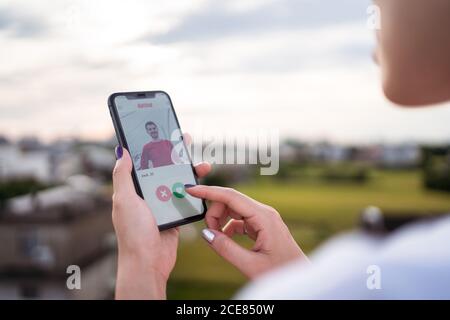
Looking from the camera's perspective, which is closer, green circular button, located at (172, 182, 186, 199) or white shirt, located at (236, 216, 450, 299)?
white shirt, located at (236, 216, 450, 299)

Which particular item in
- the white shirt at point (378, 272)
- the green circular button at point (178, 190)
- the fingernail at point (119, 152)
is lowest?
the green circular button at point (178, 190)

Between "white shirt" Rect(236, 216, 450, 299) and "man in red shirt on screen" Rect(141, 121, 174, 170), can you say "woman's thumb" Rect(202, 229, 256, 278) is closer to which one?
"man in red shirt on screen" Rect(141, 121, 174, 170)

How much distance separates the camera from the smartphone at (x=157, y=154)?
774mm

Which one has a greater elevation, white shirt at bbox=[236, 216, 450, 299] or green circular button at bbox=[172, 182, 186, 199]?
A: white shirt at bbox=[236, 216, 450, 299]

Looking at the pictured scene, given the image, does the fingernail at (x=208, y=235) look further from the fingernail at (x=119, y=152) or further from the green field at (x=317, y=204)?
the green field at (x=317, y=204)

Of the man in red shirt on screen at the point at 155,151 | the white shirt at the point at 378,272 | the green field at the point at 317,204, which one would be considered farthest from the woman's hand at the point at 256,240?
the green field at the point at 317,204

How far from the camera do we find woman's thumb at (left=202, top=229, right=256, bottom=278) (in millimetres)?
719

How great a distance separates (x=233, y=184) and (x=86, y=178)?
66cm

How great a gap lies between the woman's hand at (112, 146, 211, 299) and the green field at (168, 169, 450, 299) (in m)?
1.04

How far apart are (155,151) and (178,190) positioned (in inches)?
2.6

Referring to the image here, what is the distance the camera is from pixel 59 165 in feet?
6.27

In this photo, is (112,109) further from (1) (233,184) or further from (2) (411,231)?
(1) (233,184)

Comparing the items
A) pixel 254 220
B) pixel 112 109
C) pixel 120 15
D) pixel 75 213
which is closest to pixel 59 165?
pixel 75 213

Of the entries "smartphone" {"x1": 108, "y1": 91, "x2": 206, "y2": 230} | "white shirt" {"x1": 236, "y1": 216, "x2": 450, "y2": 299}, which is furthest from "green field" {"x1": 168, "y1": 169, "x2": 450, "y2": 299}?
"white shirt" {"x1": 236, "y1": 216, "x2": 450, "y2": 299}
